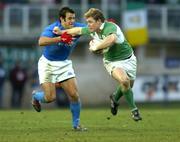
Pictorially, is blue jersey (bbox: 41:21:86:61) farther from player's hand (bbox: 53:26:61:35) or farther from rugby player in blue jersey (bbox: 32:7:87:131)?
player's hand (bbox: 53:26:61:35)

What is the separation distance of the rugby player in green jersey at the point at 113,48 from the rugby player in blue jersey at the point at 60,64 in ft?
0.65

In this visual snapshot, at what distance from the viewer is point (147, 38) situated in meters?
44.1

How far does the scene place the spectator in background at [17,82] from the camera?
133 feet

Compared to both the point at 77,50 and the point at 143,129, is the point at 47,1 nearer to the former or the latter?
the point at 77,50

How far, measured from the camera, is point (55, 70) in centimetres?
1833

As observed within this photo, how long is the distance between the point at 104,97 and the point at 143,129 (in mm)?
26175

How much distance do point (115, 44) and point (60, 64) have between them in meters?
1.26

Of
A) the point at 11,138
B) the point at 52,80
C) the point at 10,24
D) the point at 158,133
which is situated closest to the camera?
the point at 11,138

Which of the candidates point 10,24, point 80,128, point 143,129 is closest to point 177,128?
point 143,129

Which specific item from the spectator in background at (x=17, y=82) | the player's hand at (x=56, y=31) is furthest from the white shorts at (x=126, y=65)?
the spectator in background at (x=17, y=82)

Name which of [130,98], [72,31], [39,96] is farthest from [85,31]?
[39,96]

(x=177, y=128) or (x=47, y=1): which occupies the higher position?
(x=47, y=1)

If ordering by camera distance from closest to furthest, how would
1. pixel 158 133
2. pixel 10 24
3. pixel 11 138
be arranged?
pixel 11 138 < pixel 158 133 < pixel 10 24

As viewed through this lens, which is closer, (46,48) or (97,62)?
(46,48)
